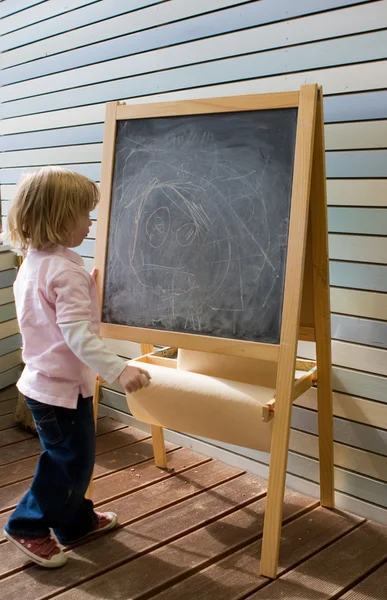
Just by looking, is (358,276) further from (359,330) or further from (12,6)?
(12,6)

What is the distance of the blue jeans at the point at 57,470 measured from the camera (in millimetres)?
2141

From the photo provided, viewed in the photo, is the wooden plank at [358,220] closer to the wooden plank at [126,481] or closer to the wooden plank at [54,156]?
the wooden plank at [126,481]

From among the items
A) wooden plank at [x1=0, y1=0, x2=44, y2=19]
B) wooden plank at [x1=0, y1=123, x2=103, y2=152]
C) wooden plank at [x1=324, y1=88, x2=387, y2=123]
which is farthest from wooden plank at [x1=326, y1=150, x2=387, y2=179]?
wooden plank at [x1=0, y1=0, x2=44, y2=19]

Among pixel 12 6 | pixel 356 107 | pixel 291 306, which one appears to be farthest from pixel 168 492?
pixel 12 6

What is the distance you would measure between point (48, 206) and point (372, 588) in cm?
157

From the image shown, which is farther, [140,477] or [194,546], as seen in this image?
[140,477]

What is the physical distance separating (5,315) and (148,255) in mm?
2081

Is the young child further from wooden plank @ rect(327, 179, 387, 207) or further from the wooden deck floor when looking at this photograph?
wooden plank @ rect(327, 179, 387, 207)

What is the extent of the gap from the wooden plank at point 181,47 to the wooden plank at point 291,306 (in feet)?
1.48

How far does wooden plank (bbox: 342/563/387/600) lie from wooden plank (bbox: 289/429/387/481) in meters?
0.40

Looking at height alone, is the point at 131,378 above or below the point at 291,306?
below

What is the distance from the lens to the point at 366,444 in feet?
8.05

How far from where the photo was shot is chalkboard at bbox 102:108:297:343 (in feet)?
6.84

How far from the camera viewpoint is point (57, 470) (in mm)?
2164
